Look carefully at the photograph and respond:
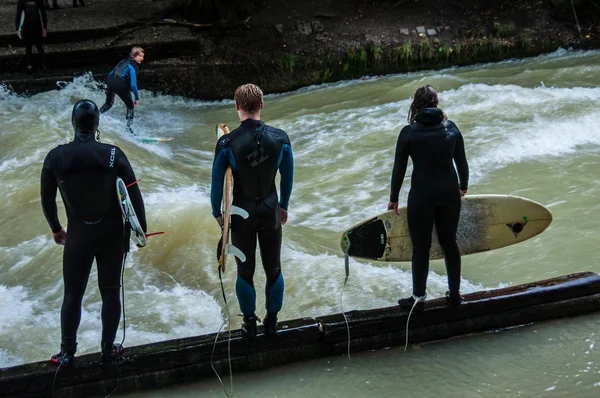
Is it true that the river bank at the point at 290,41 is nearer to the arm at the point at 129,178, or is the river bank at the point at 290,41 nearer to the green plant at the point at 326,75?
the green plant at the point at 326,75

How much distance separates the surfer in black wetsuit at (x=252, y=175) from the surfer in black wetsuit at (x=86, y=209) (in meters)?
0.57

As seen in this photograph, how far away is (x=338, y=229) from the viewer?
7215 millimetres

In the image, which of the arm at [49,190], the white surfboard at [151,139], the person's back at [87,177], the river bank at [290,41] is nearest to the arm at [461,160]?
the person's back at [87,177]

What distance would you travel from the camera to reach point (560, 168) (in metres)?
7.94

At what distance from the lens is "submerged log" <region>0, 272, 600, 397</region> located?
12.8ft

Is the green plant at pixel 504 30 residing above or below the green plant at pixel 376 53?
above

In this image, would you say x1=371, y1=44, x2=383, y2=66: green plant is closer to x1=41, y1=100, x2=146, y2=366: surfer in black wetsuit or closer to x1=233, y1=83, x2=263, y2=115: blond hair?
x1=233, y1=83, x2=263, y2=115: blond hair

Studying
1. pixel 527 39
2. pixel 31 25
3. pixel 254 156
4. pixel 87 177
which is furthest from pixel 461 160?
pixel 527 39

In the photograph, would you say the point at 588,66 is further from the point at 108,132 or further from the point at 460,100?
the point at 108,132

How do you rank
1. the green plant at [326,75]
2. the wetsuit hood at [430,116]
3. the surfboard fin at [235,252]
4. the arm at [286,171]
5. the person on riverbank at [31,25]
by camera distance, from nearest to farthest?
the surfboard fin at [235,252]
the arm at [286,171]
the wetsuit hood at [430,116]
the person on riverbank at [31,25]
the green plant at [326,75]

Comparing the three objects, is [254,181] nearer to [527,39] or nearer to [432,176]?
[432,176]

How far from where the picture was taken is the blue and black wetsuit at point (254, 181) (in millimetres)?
3762

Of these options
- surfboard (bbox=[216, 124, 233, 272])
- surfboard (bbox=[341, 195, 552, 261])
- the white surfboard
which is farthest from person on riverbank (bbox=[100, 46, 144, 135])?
surfboard (bbox=[216, 124, 233, 272])

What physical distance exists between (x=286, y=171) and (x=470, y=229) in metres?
1.64
